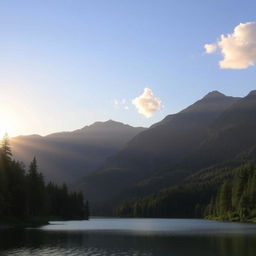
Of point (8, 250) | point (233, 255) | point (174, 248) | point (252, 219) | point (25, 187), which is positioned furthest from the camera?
point (252, 219)

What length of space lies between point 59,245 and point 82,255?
47.8 feet

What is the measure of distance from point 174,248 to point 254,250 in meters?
11.4

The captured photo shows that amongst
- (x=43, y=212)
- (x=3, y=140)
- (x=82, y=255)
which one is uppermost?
(x=3, y=140)

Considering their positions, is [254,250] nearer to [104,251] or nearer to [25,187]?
[104,251]

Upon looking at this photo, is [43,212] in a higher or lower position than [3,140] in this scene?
lower

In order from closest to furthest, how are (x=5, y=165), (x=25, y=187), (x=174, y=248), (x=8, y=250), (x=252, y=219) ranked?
(x=8, y=250) → (x=174, y=248) → (x=5, y=165) → (x=25, y=187) → (x=252, y=219)

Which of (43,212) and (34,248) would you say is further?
(43,212)

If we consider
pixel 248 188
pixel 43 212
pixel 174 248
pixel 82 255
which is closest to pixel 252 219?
pixel 248 188

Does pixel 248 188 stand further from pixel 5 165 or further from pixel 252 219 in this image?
pixel 5 165

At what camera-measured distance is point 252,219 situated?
16588cm

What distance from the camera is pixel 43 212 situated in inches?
6693

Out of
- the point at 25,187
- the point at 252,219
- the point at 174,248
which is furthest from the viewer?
the point at 252,219

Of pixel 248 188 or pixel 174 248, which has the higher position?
pixel 248 188

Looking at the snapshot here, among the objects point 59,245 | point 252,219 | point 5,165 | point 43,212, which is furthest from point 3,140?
point 252,219
